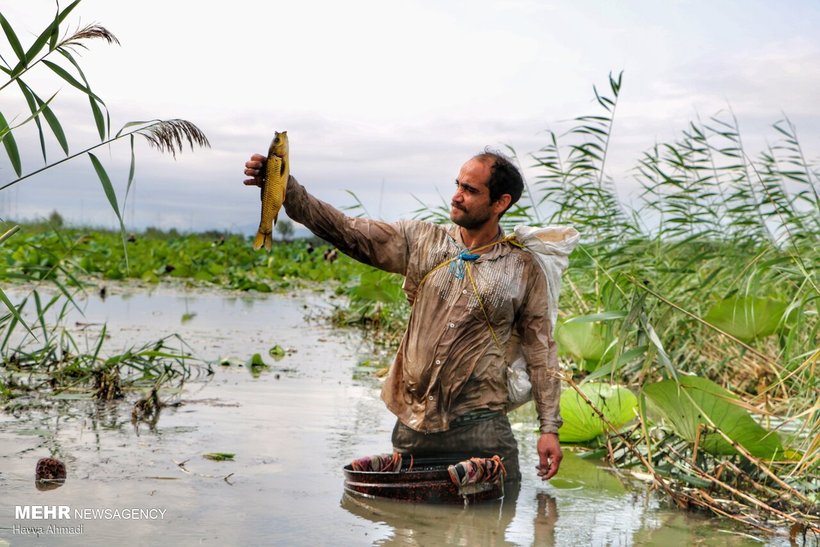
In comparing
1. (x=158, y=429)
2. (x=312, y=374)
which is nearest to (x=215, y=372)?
(x=312, y=374)

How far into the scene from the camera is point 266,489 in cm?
394

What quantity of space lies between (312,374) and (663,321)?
8.57 feet

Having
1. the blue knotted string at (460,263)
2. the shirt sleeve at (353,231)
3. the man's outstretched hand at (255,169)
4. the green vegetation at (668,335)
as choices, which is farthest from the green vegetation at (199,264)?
the man's outstretched hand at (255,169)

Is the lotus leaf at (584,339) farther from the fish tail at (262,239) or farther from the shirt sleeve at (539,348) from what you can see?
the fish tail at (262,239)

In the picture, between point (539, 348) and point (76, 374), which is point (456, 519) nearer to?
point (539, 348)

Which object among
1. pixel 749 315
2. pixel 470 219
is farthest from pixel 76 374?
pixel 749 315

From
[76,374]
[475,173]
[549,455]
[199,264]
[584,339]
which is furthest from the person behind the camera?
[199,264]

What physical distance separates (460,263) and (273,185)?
3.13 ft

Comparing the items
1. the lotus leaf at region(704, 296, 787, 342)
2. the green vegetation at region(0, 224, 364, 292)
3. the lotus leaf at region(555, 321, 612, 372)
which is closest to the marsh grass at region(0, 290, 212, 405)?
the lotus leaf at region(555, 321, 612, 372)

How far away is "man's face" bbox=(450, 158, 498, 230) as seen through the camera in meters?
4.00

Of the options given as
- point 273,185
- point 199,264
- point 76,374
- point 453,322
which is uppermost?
point 273,185

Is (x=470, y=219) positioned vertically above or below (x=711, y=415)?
above

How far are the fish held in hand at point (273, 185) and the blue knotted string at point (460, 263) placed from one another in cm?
88

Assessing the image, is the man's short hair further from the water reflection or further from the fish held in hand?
the water reflection
